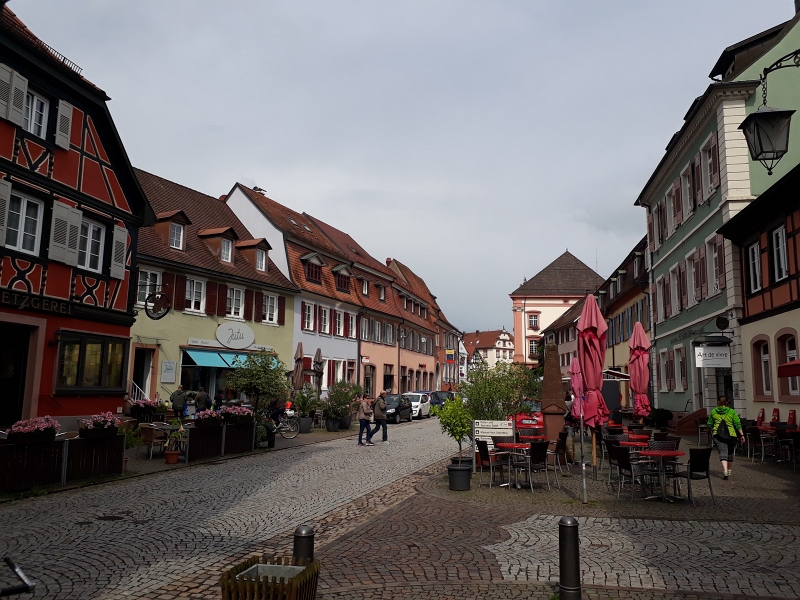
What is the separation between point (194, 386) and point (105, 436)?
50.8 feet

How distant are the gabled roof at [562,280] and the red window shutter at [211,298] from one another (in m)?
52.3

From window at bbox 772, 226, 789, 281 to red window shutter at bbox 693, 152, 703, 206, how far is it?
16.2 ft

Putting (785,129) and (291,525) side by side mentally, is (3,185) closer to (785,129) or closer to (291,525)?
(291,525)

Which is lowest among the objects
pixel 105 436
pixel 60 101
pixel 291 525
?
pixel 291 525

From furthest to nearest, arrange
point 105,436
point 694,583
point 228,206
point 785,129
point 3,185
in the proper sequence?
point 228,206 < point 3,185 < point 105,436 < point 785,129 < point 694,583

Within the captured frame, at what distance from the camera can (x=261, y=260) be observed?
32.5 metres

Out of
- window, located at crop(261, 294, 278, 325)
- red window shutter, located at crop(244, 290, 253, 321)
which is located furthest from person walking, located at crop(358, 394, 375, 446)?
window, located at crop(261, 294, 278, 325)

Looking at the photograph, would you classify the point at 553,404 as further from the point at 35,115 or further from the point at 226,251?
the point at 226,251

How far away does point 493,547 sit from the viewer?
24.8 feet

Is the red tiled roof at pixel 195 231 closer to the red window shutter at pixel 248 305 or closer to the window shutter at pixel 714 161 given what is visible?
the red window shutter at pixel 248 305

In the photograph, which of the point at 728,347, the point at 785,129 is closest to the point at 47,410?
the point at 785,129

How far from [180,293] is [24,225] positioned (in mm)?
10550

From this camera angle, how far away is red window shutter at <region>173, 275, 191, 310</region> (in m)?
26.5

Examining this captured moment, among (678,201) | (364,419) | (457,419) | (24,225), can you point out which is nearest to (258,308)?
(364,419)
